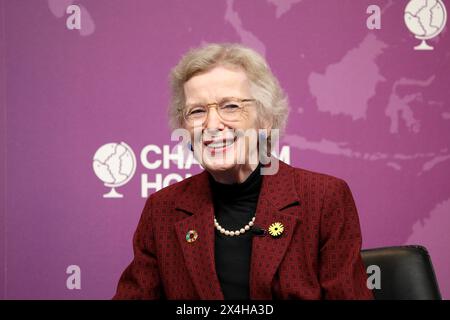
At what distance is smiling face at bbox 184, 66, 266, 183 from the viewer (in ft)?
4.51

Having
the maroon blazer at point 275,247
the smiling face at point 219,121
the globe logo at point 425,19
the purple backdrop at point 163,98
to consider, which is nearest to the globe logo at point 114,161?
the purple backdrop at point 163,98

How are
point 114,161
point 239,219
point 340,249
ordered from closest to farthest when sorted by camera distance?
point 340,249 < point 239,219 < point 114,161

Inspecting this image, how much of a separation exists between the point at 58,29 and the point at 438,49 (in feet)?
5.64

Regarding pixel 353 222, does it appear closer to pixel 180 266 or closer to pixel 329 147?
pixel 180 266

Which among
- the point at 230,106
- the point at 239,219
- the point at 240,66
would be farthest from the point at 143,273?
the point at 240,66

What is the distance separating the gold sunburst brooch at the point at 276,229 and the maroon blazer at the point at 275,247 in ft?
0.03

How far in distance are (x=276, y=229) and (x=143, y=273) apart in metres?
0.42

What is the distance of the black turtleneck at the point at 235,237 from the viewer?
1366 millimetres

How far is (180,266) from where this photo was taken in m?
1.42

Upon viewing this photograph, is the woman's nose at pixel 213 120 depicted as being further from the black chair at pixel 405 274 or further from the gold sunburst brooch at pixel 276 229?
the black chair at pixel 405 274

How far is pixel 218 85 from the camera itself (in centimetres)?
138

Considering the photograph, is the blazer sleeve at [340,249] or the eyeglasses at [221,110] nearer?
the blazer sleeve at [340,249]

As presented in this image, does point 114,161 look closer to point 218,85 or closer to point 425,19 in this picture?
point 218,85
